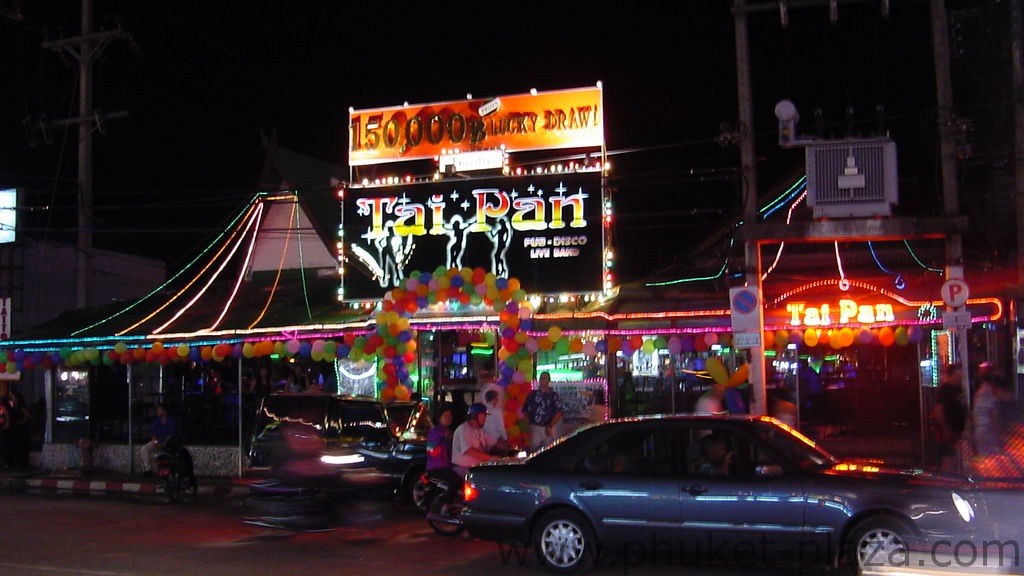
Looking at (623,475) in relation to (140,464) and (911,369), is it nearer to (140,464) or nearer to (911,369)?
(911,369)

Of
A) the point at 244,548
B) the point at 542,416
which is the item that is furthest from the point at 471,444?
the point at 542,416

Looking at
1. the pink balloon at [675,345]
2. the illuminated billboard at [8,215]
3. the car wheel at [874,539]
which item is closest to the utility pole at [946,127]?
the pink balloon at [675,345]

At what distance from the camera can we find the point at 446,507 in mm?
12211

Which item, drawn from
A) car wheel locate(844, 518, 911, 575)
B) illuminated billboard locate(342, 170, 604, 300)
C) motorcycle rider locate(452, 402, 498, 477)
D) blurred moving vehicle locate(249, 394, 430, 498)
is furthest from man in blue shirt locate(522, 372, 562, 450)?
car wheel locate(844, 518, 911, 575)

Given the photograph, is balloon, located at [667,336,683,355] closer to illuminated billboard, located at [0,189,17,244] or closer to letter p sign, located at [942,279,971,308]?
letter p sign, located at [942,279,971,308]

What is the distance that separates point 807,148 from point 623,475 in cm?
766

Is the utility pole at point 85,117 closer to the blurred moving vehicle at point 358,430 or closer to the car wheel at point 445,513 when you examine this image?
the blurred moving vehicle at point 358,430

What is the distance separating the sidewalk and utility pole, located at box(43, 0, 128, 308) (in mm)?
4002

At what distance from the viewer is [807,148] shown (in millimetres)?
15086

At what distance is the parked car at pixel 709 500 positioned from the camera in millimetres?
8664

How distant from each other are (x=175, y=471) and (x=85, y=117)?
931 centimetres

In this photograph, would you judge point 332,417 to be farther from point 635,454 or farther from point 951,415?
point 951,415

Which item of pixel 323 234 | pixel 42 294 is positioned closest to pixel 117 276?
pixel 42 294

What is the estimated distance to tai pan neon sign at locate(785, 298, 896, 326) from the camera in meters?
17.0
